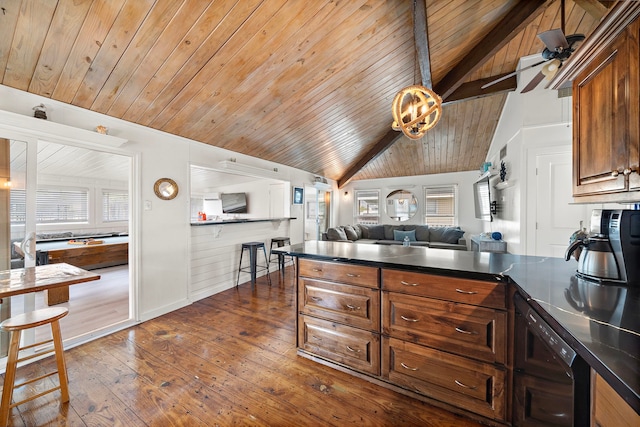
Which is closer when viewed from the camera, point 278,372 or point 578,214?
point 278,372

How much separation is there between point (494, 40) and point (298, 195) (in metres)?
4.45

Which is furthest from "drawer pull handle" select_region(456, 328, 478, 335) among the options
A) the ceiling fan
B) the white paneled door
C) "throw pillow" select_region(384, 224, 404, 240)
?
"throw pillow" select_region(384, 224, 404, 240)

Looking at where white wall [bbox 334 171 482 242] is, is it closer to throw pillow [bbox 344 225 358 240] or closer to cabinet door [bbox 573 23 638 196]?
throw pillow [bbox 344 225 358 240]

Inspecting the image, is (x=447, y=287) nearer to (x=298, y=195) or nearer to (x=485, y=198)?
(x=485, y=198)

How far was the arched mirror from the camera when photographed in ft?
25.1

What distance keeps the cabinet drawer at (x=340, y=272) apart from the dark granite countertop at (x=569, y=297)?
0.06 metres

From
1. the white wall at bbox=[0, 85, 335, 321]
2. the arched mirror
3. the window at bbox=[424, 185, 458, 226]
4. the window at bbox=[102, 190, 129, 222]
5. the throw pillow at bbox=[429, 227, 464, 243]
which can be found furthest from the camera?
the arched mirror

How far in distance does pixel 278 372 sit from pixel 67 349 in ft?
6.80

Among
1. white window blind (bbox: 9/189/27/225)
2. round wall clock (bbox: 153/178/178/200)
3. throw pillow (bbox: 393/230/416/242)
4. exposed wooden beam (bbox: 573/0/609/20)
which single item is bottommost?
throw pillow (bbox: 393/230/416/242)

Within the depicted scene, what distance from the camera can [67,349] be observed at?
2.39m

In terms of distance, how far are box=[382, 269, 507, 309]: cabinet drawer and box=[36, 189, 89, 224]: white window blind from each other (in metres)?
7.75

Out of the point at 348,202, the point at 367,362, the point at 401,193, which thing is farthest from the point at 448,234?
the point at 367,362

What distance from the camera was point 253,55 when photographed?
253cm

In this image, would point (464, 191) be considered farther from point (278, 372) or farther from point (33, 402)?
point (33, 402)
